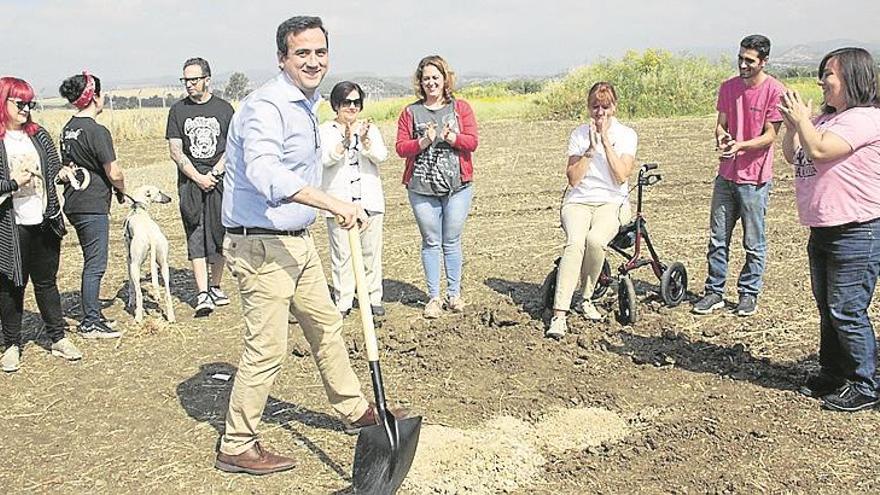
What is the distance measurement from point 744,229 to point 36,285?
18.4 feet

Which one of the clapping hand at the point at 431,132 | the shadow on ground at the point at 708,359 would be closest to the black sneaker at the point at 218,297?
the clapping hand at the point at 431,132

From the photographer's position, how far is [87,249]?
6.86 meters

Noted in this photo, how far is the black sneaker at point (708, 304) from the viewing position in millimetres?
7012

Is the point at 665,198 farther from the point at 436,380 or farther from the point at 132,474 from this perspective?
the point at 132,474

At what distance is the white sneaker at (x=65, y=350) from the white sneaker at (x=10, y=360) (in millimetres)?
276

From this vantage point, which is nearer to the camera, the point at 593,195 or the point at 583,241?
the point at 583,241

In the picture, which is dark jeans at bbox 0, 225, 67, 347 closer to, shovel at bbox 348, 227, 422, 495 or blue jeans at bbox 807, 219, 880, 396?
shovel at bbox 348, 227, 422, 495

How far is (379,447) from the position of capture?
4219mm

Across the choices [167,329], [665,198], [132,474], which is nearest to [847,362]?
[132,474]

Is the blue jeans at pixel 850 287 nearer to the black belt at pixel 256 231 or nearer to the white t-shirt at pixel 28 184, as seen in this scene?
the black belt at pixel 256 231

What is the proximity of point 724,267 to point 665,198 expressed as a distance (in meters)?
5.30

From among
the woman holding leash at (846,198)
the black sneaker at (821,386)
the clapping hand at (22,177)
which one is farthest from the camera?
the clapping hand at (22,177)

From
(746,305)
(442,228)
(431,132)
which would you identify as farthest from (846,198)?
(442,228)

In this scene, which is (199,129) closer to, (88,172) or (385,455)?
(88,172)
